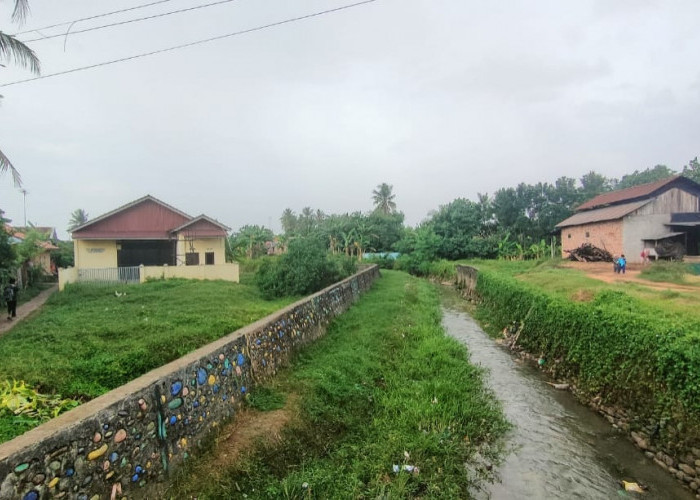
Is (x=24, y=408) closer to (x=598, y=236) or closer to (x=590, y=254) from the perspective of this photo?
(x=590, y=254)

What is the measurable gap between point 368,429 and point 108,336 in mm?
6208

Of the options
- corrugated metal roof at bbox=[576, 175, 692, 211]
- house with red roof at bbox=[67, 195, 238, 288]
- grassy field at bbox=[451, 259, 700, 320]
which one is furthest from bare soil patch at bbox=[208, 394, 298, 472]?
corrugated metal roof at bbox=[576, 175, 692, 211]

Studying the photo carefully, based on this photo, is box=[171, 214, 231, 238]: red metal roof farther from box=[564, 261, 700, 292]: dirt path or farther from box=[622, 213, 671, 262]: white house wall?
box=[622, 213, 671, 262]: white house wall

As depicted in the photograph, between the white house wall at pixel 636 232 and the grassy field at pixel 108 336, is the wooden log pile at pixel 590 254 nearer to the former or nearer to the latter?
the white house wall at pixel 636 232

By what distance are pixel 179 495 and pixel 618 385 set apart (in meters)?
7.15

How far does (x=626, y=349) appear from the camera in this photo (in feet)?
22.8

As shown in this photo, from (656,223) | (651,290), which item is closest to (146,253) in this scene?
(651,290)

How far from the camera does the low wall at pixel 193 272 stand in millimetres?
19531

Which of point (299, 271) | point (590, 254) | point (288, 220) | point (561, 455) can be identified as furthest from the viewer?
point (288, 220)

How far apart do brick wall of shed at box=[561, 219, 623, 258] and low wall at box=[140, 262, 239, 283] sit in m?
21.8

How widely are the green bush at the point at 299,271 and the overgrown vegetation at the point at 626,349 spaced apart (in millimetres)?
9171

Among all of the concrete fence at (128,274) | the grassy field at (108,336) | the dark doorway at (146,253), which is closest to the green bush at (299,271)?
the grassy field at (108,336)

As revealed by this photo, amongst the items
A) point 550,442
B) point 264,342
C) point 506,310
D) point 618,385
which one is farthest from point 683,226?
point 264,342

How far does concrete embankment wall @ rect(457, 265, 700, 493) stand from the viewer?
538cm
